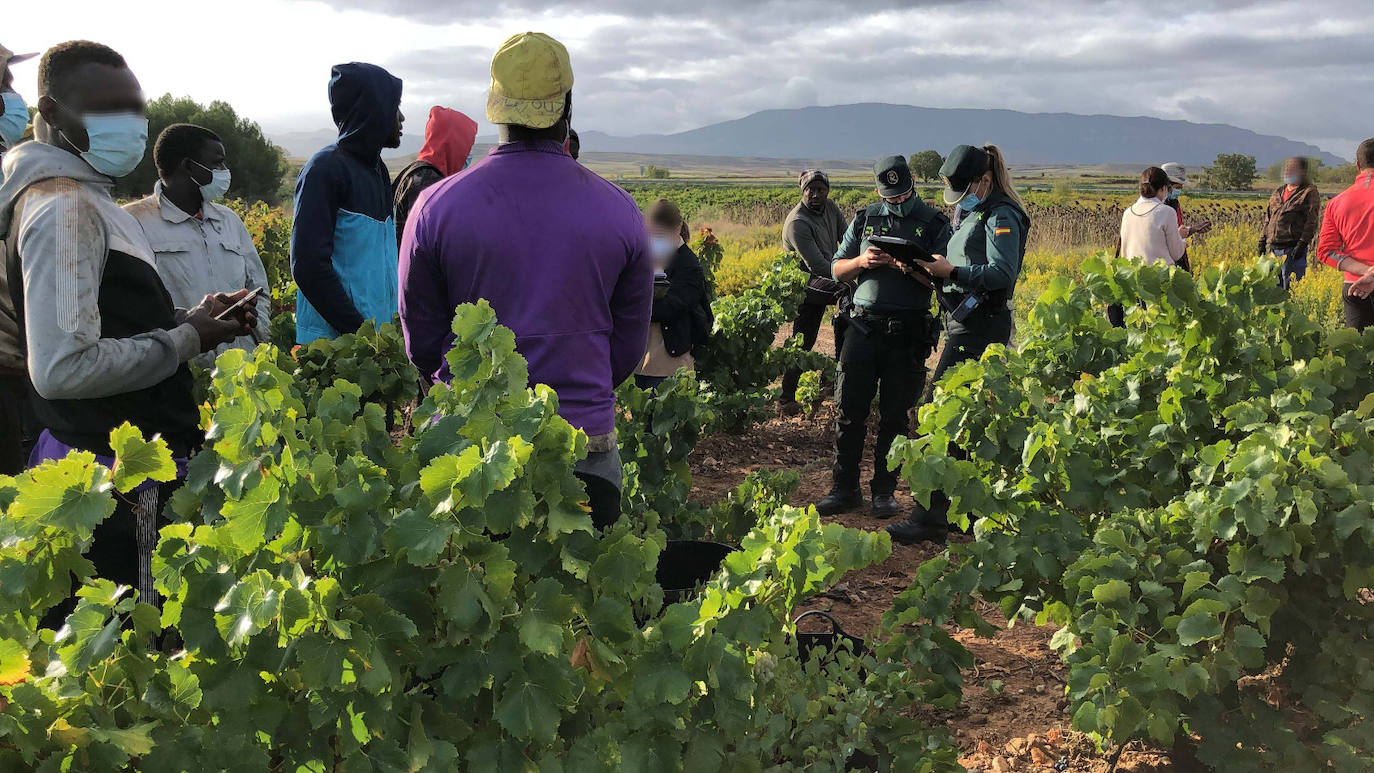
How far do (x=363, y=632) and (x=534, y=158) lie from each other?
1.20m

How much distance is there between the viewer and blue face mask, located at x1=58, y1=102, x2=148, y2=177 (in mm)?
2115

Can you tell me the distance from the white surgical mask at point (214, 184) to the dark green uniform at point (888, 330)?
2.86 meters

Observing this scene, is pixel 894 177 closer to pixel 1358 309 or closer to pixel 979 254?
pixel 979 254

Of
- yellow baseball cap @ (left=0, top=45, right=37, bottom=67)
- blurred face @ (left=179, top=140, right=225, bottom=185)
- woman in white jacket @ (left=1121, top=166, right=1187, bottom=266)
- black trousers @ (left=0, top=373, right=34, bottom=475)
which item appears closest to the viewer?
black trousers @ (left=0, top=373, right=34, bottom=475)

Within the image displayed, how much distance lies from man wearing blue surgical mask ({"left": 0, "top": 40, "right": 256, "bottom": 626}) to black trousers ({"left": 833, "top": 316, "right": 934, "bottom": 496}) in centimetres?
311

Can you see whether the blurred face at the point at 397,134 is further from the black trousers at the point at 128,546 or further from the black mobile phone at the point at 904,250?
the black mobile phone at the point at 904,250

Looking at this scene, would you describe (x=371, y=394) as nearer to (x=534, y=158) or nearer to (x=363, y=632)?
(x=534, y=158)

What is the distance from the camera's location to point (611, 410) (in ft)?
7.32

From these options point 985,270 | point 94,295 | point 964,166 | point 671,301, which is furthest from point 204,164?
point 985,270

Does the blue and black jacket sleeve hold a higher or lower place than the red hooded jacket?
lower

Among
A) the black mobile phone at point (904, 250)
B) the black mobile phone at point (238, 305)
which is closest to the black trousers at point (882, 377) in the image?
the black mobile phone at point (904, 250)

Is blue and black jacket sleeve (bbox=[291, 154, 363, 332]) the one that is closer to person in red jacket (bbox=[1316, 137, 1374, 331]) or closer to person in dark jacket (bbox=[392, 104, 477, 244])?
person in dark jacket (bbox=[392, 104, 477, 244])

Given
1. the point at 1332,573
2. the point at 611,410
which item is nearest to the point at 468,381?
the point at 611,410

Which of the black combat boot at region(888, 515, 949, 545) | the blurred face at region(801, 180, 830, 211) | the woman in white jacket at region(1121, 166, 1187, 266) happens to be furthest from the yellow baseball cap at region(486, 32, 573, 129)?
the woman in white jacket at region(1121, 166, 1187, 266)
